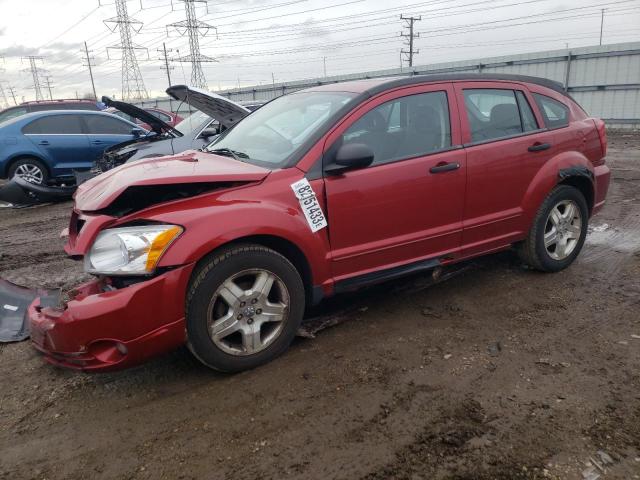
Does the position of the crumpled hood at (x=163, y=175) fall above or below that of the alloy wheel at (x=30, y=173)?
above

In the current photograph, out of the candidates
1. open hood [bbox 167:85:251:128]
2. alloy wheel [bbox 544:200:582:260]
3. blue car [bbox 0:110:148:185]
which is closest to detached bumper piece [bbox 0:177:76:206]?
blue car [bbox 0:110:148:185]

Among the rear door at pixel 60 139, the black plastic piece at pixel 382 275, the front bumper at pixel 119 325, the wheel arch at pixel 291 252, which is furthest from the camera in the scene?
the rear door at pixel 60 139

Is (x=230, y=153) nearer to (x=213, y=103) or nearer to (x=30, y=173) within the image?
(x=213, y=103)

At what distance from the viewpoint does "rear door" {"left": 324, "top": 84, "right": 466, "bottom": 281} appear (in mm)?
3320

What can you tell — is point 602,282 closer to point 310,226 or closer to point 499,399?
point 499,399

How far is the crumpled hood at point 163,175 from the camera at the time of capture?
2.84 metres

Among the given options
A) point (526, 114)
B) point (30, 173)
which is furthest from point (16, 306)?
point (30, 173)

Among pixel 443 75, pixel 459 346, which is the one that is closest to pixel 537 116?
pixel 443 75

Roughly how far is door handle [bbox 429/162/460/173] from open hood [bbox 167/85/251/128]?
11.8ft

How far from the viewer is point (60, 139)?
9367mm

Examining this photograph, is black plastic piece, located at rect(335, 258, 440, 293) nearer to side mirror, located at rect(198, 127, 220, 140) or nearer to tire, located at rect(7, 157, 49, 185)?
side mirror, located at rect(198, 127, 220, 140)

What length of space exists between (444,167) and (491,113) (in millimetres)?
862

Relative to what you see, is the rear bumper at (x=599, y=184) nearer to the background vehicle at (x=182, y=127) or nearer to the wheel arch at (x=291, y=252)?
the wheel arch at (x=291, y=252)

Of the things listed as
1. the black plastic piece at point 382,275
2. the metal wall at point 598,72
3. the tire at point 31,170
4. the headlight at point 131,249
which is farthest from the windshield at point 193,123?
the metal wall at point 598,72
